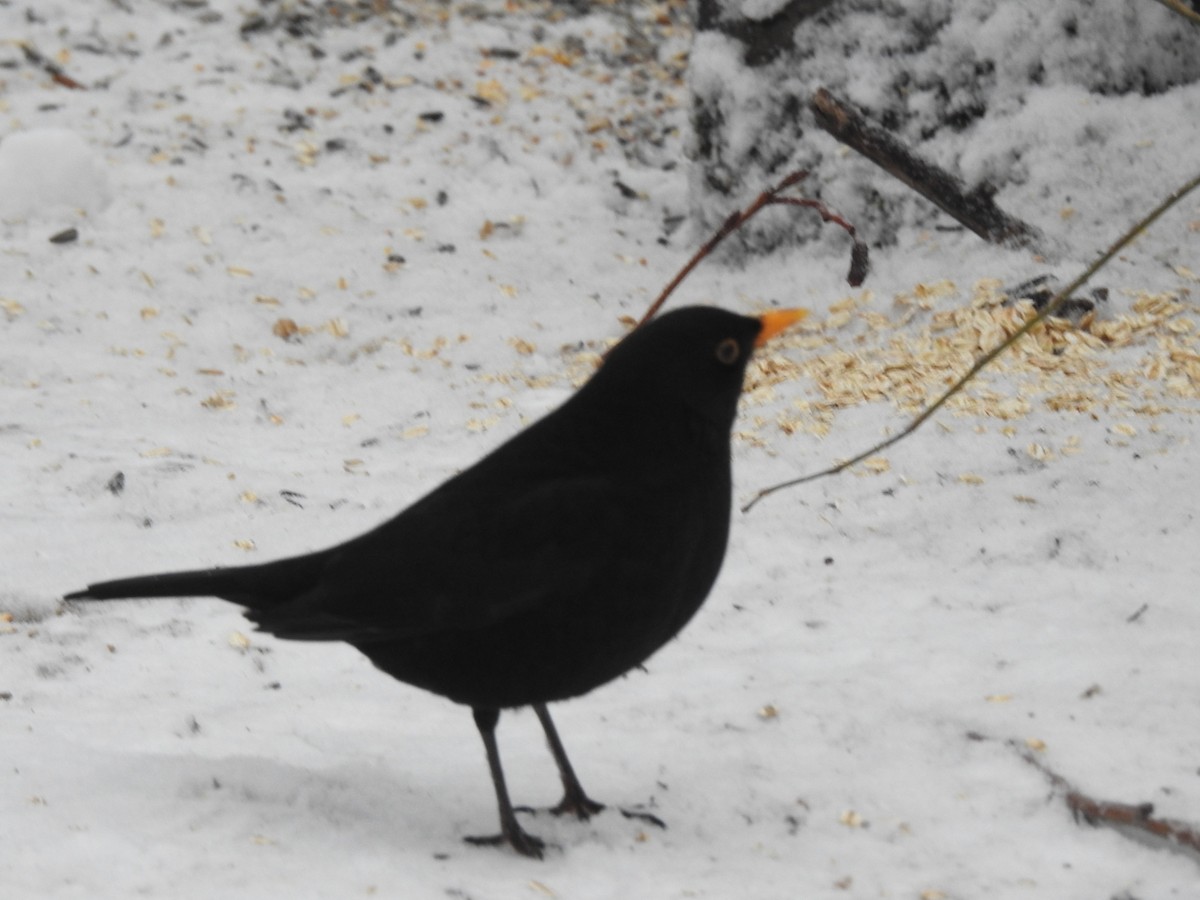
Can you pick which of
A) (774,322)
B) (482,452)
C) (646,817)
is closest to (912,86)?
(482,452)

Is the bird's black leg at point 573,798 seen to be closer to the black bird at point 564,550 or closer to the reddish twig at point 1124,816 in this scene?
the black bird at point 564,550

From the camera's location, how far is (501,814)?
265cm

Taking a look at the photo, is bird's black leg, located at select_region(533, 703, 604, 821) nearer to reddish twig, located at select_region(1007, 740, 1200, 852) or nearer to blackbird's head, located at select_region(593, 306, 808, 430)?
blackbird's head, located at select_region(593, 306, 808, 430)

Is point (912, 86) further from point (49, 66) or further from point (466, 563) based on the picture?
point (49, 66)

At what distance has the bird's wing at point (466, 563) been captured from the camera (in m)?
2.50

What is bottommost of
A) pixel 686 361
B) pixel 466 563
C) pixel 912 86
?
pixel 466 563

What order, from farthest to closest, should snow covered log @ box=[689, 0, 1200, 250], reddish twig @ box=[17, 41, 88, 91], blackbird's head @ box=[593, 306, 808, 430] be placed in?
1. reddish twig @ box=[17, 41, 88, 91]
2. snow covered log @ box=[689, 0, 1200, 250]
3. blackbird's head @ box=[593, 306, 808, 430]

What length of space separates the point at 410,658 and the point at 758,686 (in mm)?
997

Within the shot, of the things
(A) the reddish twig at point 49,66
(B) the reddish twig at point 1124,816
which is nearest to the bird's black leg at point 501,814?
(B) the reddish twig at point 1124,816

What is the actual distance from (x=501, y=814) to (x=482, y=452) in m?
2.25

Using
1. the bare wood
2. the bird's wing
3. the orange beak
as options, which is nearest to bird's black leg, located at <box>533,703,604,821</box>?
the bird's wing

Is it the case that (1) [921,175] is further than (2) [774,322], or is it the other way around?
(1) [921,175]

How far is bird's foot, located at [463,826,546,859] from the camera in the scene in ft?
8.63

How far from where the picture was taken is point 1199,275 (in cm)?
518
